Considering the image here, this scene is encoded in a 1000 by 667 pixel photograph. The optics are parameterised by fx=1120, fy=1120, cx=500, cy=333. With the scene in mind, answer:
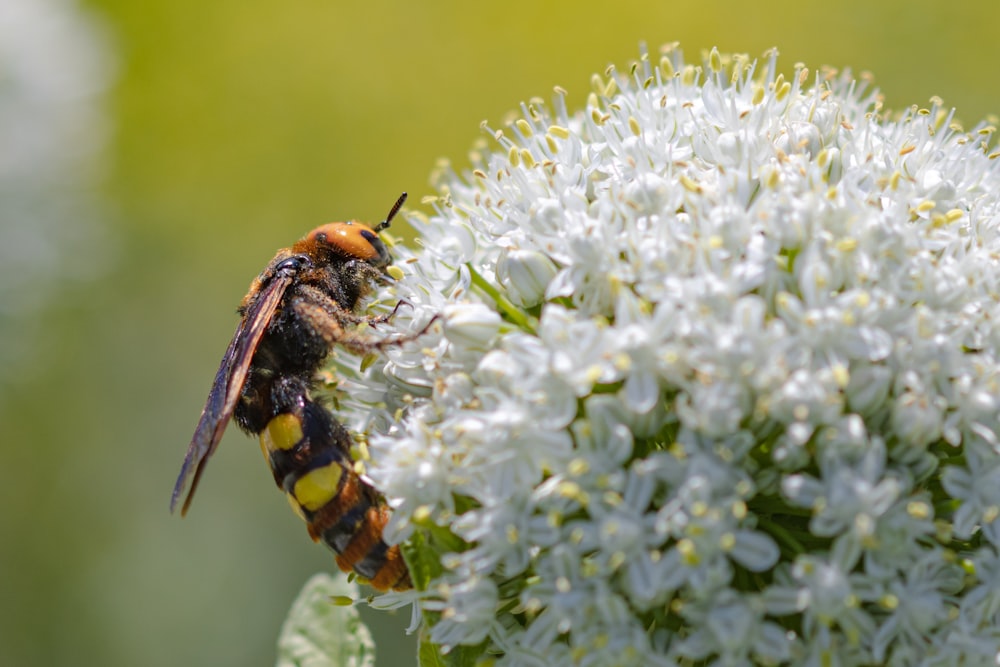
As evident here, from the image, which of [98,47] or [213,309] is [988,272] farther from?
[213,309]

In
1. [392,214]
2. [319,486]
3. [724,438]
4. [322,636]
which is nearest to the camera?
[724,438]

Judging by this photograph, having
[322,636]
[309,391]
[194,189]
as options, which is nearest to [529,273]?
[309,391]

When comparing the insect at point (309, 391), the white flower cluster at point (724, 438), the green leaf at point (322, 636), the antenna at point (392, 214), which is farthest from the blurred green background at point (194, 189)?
the white flower cluster at point (724, 438)

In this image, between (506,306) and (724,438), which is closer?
(724,438)

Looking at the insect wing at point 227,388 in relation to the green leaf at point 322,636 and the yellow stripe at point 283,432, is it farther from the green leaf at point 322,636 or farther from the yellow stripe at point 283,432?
the green leaf at point 322,636

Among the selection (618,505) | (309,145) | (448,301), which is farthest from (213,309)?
(618,505)

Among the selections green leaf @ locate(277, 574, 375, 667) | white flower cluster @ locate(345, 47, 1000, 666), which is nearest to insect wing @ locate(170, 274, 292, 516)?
white flower cluster @ locate(345, 47, 1000, 666)

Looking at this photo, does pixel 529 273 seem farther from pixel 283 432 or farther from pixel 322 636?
pixel 322 636
